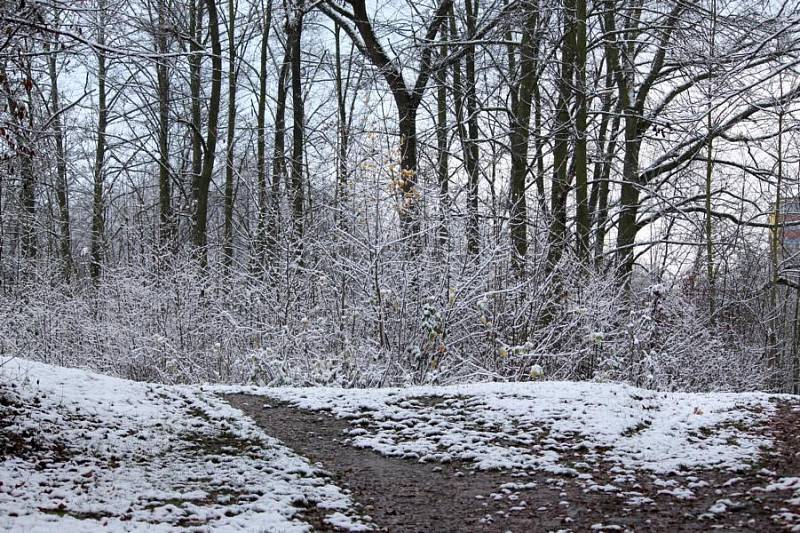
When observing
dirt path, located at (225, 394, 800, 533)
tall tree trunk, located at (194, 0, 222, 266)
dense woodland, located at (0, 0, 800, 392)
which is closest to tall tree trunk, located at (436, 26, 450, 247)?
dense woodland, located at (0, 0, 800, 392)

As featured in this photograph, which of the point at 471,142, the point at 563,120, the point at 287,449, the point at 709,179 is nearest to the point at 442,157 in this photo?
the point at 471,142

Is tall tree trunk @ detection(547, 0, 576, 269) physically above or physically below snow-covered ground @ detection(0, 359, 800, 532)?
above

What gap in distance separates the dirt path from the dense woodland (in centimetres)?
304

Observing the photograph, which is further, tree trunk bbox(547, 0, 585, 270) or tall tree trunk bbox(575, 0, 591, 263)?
tree trunk bbox(547, 0, 585, 270)

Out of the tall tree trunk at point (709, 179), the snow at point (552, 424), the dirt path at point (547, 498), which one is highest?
the tall tree trunk at point (709, 179)

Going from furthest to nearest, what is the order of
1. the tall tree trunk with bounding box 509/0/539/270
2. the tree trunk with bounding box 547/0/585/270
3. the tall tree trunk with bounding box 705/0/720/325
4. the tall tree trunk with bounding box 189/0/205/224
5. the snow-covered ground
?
the tall tree trunk with bounding box 189/0/205/224 → the tall tree trunk with bounding box 509/0/539/270 → the tree trunk with bounding box 547/0/585/270 → the tall tree trunk with bounding box 705/0/720/325 → the snow-covered ground

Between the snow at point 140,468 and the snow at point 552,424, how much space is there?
997mm

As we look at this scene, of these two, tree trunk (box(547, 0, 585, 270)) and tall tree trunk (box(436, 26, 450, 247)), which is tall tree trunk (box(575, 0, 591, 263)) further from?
tall tree trunk (box(436, 26, 450, 247))

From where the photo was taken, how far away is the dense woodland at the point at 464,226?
8188mm

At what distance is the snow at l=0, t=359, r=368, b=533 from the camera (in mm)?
3807

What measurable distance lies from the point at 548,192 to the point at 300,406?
325 inches

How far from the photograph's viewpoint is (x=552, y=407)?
20.0 ft

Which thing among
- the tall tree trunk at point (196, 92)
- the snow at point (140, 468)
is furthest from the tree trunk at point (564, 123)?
the tall tree trunk at point (196, 92)

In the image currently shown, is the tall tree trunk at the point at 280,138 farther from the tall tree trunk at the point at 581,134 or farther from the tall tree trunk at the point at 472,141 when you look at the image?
the tall tree trunk at the point at 581,134
